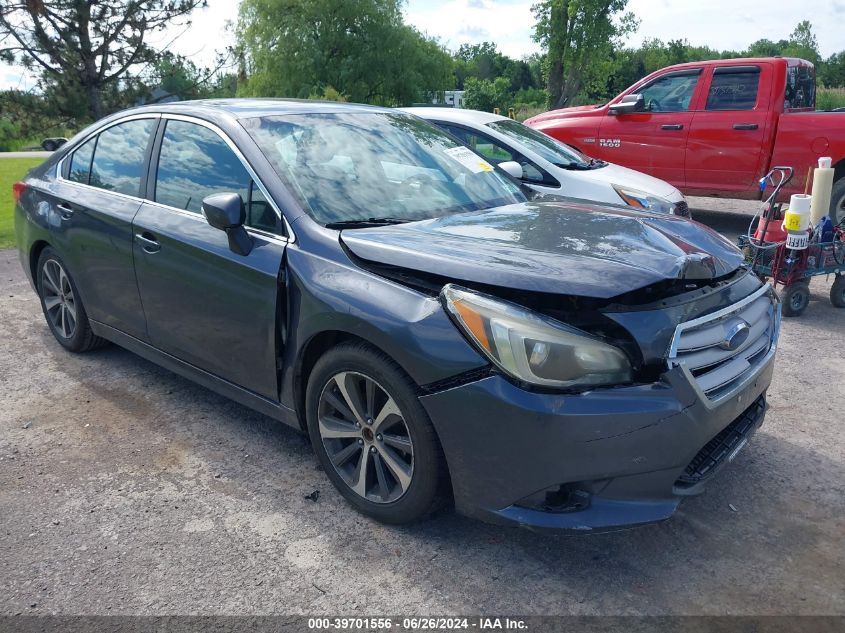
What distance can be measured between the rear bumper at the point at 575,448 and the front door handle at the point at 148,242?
6.30 ft

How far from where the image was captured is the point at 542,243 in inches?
117

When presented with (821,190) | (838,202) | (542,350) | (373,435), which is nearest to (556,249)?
(542,350)

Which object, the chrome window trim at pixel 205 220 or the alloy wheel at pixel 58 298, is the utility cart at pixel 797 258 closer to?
the chrome window trim at pixel 205 220

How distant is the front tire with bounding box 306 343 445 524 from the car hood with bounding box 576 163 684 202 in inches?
190

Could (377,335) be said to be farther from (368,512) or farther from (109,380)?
(109,380)

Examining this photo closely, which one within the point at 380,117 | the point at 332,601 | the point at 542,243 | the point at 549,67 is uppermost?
the point at 549,67

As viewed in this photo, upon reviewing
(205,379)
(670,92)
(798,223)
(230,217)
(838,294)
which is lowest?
(838,294)

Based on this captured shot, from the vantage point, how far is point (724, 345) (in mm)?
2793

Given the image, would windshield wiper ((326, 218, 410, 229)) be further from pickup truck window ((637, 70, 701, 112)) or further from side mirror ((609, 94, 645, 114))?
pickup truck window ((637, 70, 701, 112))

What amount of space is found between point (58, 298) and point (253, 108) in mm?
2135

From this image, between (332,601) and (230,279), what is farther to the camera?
(230,279)

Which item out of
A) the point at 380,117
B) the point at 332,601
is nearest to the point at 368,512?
the point at 332,601

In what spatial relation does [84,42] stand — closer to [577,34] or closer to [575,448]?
[575,448]

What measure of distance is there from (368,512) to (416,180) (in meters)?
1.68
